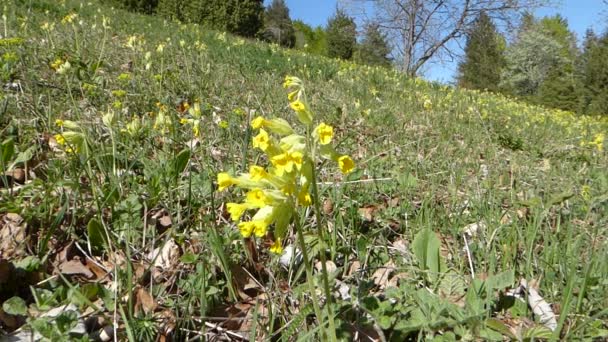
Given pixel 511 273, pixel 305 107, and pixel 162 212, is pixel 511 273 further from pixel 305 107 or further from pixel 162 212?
pixel 162 212

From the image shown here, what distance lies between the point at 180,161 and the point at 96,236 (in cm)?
53

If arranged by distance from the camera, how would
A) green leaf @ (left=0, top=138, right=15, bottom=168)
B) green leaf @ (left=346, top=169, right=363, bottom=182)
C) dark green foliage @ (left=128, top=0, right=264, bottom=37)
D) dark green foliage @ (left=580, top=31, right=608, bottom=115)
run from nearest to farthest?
green leaf @ (left=0, top=138, right=15, bottom=168) < green leaf @ (left=346, top=169, right=363, bottom=182) < dark green foliage @ (left=128, top=0, right=264, bottom=37) < dark green foliage @ (left=580, top=31, right=608, bottom=115)

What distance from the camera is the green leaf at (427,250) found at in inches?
61.5

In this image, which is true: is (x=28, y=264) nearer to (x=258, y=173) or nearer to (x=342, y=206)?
(x=258, y=173)

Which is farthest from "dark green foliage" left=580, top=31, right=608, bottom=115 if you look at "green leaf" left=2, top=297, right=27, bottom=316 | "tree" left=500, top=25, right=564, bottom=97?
"green leaf" left=2, top=297, right=27, bottom=316

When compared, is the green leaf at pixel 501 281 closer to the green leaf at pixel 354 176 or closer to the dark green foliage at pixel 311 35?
the green leaf at pixel 354 176

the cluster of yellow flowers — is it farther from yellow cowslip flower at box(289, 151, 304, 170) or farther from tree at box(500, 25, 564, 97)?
tree at box(500, 25, 564, 97)

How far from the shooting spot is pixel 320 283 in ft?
4.87

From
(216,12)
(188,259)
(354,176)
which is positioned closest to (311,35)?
(216,12)

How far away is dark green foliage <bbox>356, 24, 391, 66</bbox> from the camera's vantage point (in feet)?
100

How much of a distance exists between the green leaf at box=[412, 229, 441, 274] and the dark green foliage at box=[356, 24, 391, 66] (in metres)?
30.2

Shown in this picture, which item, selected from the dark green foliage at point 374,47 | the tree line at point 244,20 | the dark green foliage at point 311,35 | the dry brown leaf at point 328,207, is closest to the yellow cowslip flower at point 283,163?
the dry brown leaf at point 328,207

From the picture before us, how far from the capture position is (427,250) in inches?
62.2

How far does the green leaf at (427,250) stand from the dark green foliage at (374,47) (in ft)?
99.1
